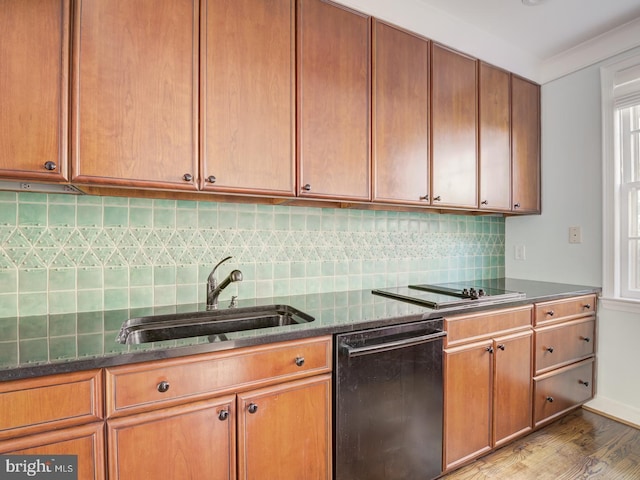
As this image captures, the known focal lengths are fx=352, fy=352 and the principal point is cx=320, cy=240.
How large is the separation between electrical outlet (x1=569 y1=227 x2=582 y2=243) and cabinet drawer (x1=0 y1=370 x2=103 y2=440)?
116 inches

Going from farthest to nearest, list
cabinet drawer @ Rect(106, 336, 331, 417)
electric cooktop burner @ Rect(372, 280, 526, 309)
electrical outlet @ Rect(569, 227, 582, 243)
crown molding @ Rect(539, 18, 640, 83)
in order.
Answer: electrical outlet @ Rect(569, 227, 582, 243) < crown molding @ Rect(539, 18, 640, 83) < electric cooktop burner @ Rect(372, 280, 526, 309) < cabinet drawer @ Rect(106, 336, 331, 417)

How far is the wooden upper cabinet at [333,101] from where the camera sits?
5.51 ft

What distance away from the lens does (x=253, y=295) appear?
191cm

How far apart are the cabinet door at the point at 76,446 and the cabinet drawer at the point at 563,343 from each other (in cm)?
223

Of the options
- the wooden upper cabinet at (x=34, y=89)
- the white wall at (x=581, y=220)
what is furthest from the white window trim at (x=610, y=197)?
the wooden upper cabinet at (x=34, y=89)

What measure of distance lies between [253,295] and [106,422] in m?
0.93

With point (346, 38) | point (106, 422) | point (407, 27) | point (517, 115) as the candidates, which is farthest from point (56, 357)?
point (517, 115)

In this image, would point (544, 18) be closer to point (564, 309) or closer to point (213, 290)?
point (564, 309)

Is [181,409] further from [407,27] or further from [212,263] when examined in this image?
[407,27]

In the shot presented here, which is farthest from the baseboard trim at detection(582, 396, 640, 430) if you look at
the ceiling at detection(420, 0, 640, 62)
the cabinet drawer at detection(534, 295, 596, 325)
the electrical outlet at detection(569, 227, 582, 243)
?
the ceiling at detection(420, 0, 640, 62)

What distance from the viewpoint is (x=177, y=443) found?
115 cm

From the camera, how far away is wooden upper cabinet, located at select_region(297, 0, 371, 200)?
168cm

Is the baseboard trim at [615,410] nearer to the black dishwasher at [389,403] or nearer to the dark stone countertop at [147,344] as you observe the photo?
the dark stone countertop at [147,344]
